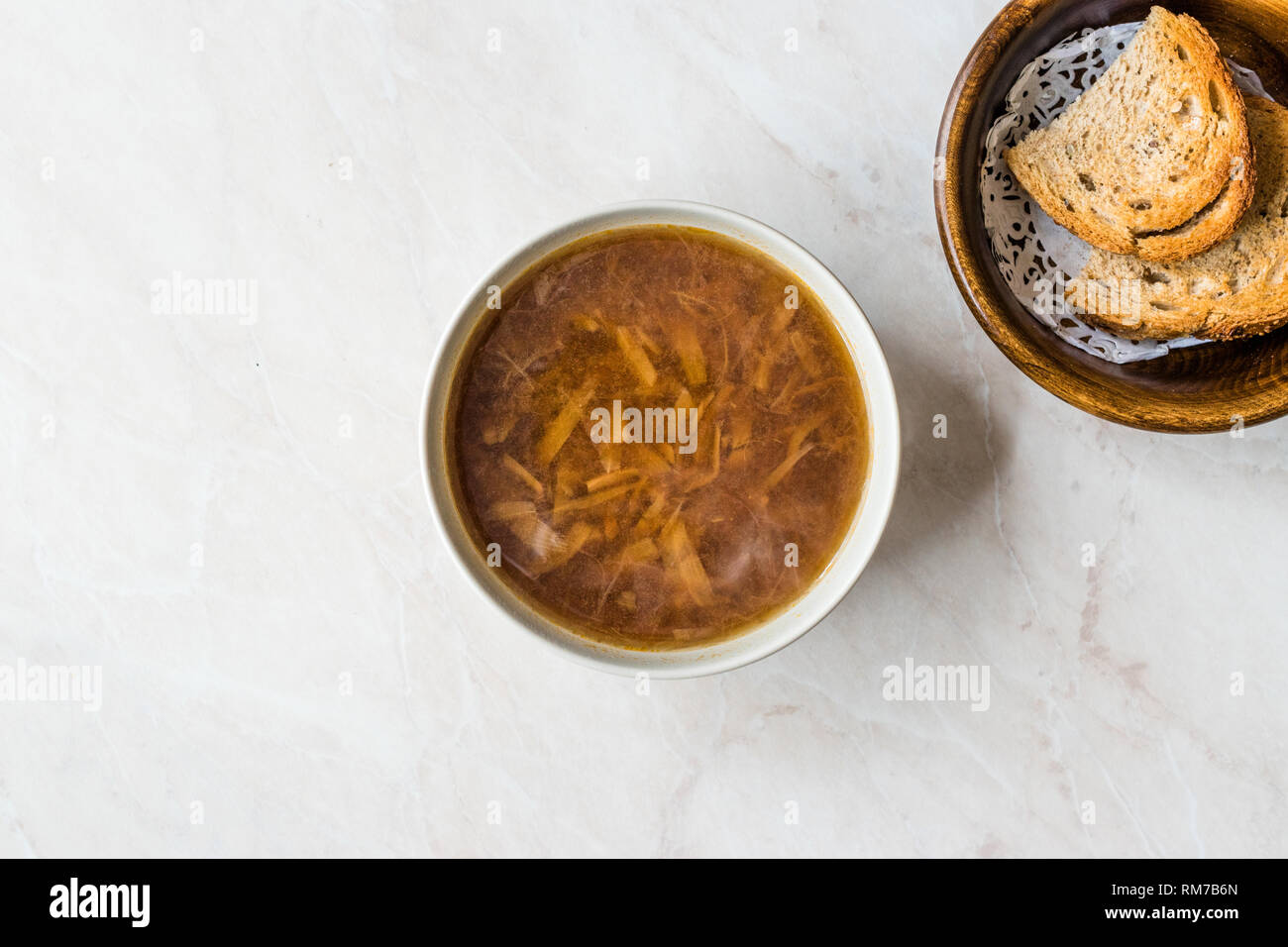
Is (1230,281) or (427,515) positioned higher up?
(1230,281)

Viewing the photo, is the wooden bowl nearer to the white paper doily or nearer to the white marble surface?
the white paper doily

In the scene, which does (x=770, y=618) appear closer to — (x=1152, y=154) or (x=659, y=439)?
(x=659, y=439)

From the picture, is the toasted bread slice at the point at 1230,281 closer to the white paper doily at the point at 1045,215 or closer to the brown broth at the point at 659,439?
the white paper doily at the point at 1045,215

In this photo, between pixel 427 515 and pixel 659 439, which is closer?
pixel 659 439

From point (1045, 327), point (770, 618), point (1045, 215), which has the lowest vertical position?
point (770, 618)

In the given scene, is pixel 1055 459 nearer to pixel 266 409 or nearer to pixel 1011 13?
pixel 1011 13

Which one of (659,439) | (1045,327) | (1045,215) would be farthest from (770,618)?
(1045,215)

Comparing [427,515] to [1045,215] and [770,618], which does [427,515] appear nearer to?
[770,618]
